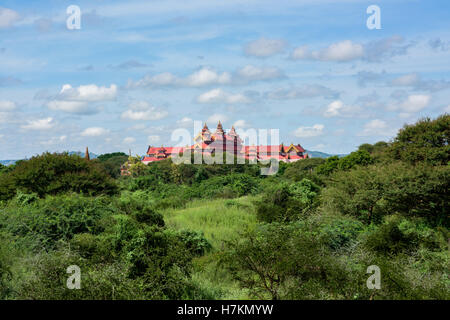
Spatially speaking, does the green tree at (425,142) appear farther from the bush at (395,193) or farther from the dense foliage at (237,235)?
the bush at (395,193)

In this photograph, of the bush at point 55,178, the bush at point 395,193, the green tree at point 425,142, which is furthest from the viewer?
the bush at point 55,178

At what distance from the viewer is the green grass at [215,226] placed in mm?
10727

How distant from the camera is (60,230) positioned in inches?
580

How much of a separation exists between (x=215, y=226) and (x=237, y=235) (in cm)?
207

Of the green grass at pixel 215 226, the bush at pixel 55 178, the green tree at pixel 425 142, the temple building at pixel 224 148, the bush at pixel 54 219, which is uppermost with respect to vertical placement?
the temple building at pixel 224 148

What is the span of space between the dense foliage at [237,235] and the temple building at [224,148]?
29856 millimetres

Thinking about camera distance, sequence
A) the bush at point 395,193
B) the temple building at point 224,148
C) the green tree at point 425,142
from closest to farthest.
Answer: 1. the bush at point 395,193
2. the green tree at point 425,142
3. the temple building at point 224,148

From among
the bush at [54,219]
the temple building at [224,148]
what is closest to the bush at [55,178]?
the bush at [54,219]

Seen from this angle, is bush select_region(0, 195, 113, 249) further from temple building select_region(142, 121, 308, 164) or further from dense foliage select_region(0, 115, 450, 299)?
temple building select_region(142, 121, 308, 164)

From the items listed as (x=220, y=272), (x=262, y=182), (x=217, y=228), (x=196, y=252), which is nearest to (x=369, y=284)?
(x=220, y=272)

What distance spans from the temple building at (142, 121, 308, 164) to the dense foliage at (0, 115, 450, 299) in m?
29.9

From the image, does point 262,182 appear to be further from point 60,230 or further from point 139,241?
point 139,241

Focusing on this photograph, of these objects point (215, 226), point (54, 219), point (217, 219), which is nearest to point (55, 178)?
point (54, 219)

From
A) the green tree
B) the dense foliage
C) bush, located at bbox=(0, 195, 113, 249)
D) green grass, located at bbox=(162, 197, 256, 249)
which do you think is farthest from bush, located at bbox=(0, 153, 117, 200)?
the green tree
